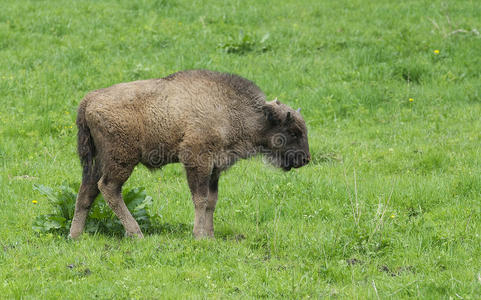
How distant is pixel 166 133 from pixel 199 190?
80 centimetres

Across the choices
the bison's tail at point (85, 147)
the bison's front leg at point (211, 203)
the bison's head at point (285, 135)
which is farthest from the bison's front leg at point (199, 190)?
the bison's tail at point (85, 147)

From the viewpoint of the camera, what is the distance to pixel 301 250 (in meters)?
7.17

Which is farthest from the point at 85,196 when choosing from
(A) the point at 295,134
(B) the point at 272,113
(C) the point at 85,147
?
(A) the point at 295,134

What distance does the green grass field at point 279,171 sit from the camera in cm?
655

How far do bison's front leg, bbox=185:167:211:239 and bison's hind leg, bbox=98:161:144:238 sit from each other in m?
0.70

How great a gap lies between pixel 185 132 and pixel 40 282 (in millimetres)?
2427

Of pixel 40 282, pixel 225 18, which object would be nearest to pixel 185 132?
pixel 40 282

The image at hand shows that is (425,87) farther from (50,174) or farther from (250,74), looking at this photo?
(50,174)

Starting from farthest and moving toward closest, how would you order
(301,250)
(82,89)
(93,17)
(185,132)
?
(93,17), (82,89), (185,132), (301,250)

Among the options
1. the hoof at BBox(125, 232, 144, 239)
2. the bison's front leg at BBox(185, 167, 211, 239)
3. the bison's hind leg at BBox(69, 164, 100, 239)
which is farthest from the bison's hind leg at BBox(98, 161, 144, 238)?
the bison's front leg at BBox(185, 167, 211, 239)

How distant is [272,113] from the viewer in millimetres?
8227

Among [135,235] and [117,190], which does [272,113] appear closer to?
[117,190]

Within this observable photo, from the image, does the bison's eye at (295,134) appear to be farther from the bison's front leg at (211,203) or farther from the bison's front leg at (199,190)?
the bison's front leg at (199,190)

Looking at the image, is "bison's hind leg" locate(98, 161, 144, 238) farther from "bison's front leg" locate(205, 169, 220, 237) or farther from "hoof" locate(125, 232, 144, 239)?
"bison's front leg" locate(205, 169, 220, 237)
